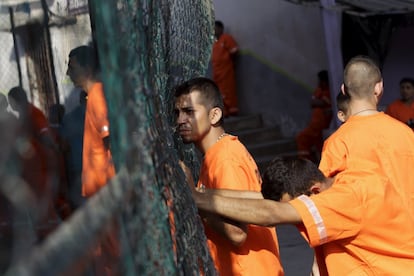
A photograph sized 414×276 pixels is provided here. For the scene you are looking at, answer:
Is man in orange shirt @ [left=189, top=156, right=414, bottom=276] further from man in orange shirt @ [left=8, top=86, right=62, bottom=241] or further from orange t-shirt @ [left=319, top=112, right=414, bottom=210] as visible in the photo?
man in orange shirt @ [left=8, top=86, right=62, bottom=241]

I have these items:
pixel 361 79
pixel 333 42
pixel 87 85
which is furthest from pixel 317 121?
pixel 87 85

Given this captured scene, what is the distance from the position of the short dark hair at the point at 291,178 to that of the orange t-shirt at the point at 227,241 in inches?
8.2

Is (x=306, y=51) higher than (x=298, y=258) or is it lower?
higher

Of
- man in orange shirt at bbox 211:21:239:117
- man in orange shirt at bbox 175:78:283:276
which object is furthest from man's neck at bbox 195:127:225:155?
man in orange shirt at bbox 211:21:239:117

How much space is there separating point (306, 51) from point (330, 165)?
869 cm

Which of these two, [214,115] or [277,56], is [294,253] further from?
[277,56]

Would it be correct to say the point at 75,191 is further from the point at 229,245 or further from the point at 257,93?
the point at 257,93

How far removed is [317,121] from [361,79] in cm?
764

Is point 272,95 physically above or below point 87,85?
below

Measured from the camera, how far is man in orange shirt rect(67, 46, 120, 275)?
1.79 m

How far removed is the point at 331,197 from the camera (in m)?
2.91

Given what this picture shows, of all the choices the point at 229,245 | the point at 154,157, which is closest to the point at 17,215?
the point at 154,157

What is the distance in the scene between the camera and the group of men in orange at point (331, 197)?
2928mm

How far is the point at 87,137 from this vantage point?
1831 millimetres
